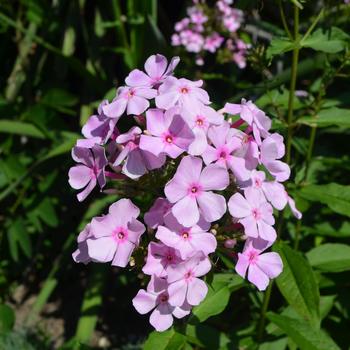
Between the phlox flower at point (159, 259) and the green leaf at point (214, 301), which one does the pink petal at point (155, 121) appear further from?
the green leaf at point (214, 301)

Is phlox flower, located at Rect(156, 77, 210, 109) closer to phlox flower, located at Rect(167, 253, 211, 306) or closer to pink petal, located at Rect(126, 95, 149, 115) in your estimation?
pink petal, located at Rect(126, 95, 149, 115)

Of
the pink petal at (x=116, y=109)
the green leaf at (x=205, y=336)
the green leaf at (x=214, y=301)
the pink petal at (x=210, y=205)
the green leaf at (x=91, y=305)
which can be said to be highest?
the pink petal at (x=116, y=109)

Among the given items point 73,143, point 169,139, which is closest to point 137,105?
point 169,139

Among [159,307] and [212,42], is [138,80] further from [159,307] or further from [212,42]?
[212,42]

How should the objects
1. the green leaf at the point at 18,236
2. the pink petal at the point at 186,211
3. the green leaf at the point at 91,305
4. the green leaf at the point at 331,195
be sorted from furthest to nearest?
the green leaf at the point at 18,236 < the green leaf at the point at 91,305 < the green leaf at the point at 331,195 < the pink petal at the point at 186,211

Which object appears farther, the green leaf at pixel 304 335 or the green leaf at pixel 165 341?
the green leaf at pixel 304 335

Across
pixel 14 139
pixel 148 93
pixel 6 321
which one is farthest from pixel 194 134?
pixel 14 139

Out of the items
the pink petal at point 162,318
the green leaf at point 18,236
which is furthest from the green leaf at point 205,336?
the green leaf at point 18,236

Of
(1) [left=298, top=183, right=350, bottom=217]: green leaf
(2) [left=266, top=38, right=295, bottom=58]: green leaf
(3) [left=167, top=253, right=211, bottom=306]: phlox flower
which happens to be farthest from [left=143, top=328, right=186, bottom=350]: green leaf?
(2) [left=266, top=38, right=295, bottom=58]: green leaf
